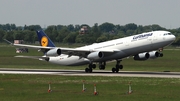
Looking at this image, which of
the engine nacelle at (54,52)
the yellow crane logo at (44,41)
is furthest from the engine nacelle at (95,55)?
the yellow crane logo at (44,41)

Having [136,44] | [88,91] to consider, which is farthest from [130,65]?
[88,91]

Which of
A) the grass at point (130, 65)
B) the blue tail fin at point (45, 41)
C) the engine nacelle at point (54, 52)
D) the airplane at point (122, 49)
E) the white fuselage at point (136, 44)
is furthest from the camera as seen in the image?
the grass at point (130, 65)

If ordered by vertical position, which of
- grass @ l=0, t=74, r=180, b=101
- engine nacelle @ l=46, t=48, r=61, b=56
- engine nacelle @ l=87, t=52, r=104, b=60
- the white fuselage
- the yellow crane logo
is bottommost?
grass @ l=0, t=74, r=180, b=101

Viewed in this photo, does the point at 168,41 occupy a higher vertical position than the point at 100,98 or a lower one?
higher

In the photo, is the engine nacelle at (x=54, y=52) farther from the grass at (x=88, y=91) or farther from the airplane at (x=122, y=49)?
the grass at (x=88, y=91)

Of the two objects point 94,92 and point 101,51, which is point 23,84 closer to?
point 94,92

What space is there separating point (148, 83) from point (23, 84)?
1198 centimetres

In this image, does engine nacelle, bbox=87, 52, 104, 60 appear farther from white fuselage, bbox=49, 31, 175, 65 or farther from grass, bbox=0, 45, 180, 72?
grass, bbox=0, 45, 180, 72

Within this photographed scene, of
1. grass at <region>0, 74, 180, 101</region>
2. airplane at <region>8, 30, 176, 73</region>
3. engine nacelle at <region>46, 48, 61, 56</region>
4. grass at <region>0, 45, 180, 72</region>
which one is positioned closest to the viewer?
grass at <region>0, 74, 180, 101</region>

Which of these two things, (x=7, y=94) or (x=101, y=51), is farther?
(x=101, y=51)

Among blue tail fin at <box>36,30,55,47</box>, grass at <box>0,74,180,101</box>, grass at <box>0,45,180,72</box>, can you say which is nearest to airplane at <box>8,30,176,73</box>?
blue tail fin at <box>36,30,55,47</box>

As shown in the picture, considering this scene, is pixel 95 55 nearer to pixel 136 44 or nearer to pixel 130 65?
pixel 136 44

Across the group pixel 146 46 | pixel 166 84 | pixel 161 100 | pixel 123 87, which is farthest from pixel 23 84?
pixel 146 46

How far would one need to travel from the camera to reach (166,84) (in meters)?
48.0
